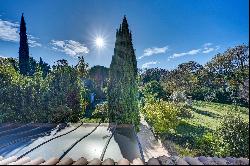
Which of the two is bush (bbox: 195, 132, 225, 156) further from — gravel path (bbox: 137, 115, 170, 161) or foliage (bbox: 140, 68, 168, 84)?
foliage (bbox: 140, 68, 168, 84)

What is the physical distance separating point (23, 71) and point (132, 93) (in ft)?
121

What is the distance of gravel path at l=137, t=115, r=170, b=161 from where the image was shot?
491 inches

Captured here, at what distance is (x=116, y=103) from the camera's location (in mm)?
15703

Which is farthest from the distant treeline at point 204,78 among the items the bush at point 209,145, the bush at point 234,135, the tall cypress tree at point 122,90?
the bush at point 234,135

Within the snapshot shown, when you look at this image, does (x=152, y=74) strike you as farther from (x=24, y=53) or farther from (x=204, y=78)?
(x=24, y=53)

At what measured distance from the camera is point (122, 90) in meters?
15.7

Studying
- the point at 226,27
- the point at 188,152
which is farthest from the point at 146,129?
the point at 226,27

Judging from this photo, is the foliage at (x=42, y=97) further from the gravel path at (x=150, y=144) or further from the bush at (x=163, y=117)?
the bush at (x=163, y=117)

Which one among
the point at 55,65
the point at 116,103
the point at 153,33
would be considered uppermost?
the point at 153,33

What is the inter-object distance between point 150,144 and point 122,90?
134 inches

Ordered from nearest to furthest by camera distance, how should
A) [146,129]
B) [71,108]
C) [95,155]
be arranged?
[95,155], [71,108], [146,129]

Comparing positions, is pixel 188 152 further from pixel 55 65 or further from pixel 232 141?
pixel 55 65

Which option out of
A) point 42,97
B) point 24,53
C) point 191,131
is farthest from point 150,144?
point 24,53

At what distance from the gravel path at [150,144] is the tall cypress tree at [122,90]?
122 centimetres
